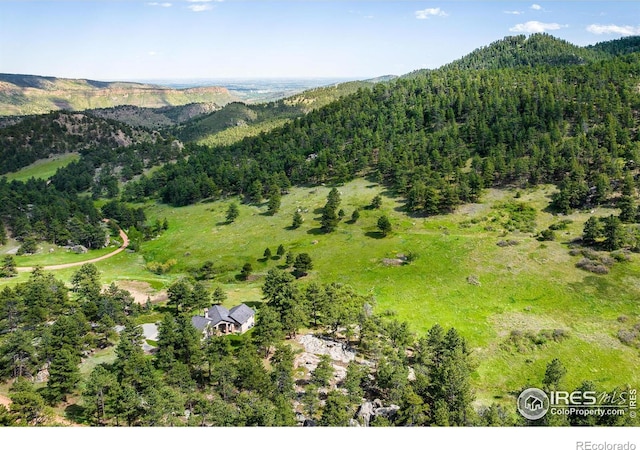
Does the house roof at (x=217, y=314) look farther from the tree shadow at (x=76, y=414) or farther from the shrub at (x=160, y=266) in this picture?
the shrub at (x=160, y=266)

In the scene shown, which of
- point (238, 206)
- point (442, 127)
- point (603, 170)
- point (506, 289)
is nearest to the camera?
point (506, 289)

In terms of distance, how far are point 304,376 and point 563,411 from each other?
100 feet

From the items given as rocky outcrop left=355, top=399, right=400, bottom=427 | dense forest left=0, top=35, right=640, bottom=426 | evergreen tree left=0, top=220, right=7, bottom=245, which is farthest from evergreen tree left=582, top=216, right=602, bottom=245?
evergreen tree left=0, top=220, right=7, bottom=245

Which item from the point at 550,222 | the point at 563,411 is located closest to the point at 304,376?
the point at 563,411

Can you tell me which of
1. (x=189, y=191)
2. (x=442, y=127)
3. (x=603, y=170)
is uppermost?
(x=442, y=127)

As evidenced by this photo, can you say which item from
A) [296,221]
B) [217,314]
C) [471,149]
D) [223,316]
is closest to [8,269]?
[217,314]

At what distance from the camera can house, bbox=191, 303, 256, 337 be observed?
6469 cm

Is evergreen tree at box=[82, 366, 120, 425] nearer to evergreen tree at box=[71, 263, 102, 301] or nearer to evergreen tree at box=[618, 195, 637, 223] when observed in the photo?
evergreen tree at box=[71, 263, 102, 301]

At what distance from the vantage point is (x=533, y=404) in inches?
1422

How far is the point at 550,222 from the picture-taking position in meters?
104

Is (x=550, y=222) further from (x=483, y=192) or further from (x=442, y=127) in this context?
(x=442, y=127)

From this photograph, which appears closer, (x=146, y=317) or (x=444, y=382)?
(x=444, y=382)

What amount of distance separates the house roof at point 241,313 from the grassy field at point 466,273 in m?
9.84

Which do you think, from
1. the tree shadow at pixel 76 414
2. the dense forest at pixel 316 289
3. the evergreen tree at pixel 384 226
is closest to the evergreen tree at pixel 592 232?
the dense forest at pixel 316 289
